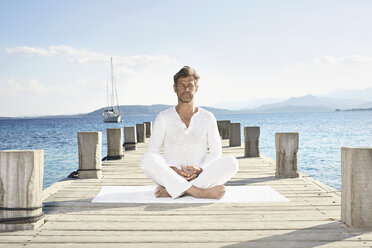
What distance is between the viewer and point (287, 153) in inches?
252

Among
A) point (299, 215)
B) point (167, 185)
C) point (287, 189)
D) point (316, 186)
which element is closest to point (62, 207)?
point (167, 185)

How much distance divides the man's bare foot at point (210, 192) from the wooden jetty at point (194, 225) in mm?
273

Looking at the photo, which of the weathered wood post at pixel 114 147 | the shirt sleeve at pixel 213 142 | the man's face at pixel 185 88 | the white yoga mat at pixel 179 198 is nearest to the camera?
the white yoga mat at pixel 179 198

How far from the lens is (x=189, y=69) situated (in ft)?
16.2

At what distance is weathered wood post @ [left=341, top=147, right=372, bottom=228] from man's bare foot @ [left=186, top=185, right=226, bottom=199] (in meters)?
1.66

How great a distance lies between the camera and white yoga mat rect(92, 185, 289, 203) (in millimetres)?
4699

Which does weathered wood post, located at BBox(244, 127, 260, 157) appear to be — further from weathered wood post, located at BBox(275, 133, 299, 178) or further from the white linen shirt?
the white linen shirt

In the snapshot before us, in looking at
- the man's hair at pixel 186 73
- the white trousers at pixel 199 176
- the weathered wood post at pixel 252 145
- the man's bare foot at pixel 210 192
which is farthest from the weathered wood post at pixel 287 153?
the weathered wood post at pixel 252 145

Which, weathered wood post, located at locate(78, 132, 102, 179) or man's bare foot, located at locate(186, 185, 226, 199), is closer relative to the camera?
man's bare foot, located at locate(186, 185, 226, 199)

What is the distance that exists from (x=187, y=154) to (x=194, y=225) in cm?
167

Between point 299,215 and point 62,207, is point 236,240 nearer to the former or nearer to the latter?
point 299,215

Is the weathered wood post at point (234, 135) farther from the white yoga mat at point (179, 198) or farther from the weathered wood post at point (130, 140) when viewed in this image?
the white yoga mat at point (179, 198)

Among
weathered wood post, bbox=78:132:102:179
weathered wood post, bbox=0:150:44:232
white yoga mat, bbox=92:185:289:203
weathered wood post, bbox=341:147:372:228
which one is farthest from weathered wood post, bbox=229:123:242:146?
weathered wood post, bbox=0:150:44:232

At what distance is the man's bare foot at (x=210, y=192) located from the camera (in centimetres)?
471
